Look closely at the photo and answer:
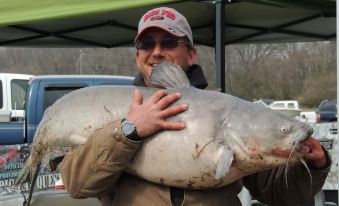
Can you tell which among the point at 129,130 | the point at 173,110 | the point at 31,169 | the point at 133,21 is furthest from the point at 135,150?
the point at 133,21

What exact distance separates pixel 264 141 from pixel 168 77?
0.43 m

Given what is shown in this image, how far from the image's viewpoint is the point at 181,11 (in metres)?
4.35

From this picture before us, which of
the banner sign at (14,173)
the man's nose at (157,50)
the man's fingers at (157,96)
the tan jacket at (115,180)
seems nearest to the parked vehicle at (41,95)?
the banner sign at (14,173)

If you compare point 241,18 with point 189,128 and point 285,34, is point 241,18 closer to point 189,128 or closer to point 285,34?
point 285,34

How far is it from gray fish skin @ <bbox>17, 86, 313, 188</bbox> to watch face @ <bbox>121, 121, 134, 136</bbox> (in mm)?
74

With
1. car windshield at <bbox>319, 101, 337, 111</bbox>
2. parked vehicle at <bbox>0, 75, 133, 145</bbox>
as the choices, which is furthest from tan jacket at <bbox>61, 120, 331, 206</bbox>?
car windshield at <bbox>319, 101, 337, 111</bbox>

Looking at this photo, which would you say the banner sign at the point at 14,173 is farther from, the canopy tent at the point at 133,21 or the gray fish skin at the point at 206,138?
the gray fish skin at the point at 206,138

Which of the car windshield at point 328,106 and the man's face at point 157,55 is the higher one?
the man's face at point 157,55

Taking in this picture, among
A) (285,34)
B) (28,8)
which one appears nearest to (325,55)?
(285,34)

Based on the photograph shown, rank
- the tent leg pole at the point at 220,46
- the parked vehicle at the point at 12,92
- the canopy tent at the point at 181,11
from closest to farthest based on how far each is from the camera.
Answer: the canopy tent at the point at 181,11 < the tent leg pole at the point at 220,46 < the parked vehicle at the point at 12,92

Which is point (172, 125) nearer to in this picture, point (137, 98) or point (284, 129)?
point (137, 98)

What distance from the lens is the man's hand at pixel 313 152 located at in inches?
75.8

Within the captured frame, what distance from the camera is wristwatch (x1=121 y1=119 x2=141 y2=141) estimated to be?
1893 millimetres

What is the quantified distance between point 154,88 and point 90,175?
401 mm
